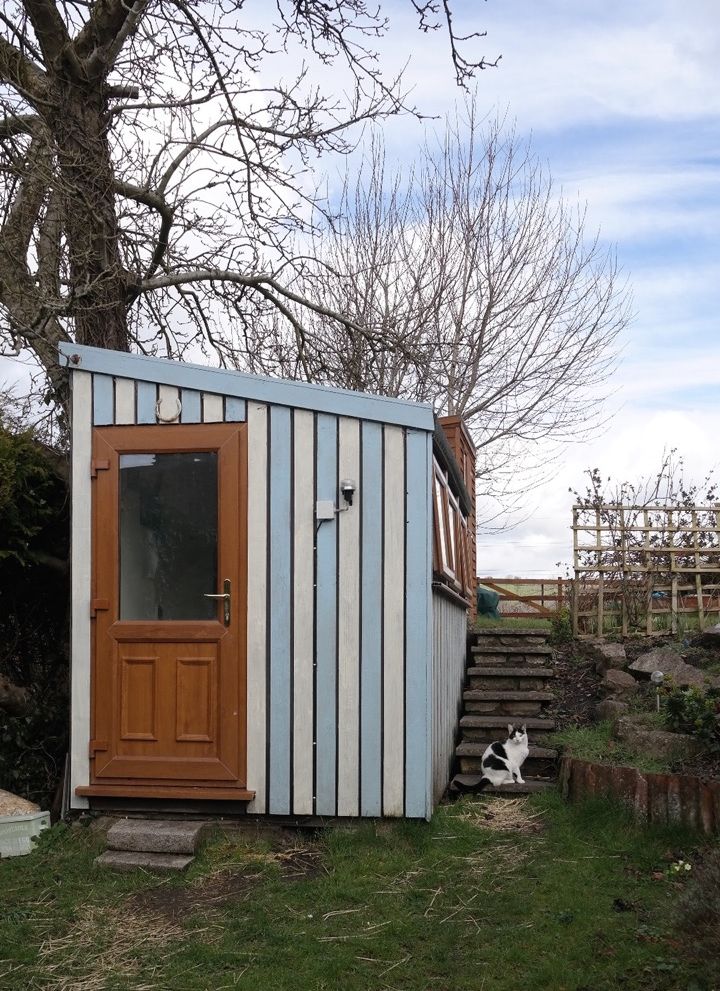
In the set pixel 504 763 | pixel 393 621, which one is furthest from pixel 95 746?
pixel 504 763

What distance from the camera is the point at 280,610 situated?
242 inches

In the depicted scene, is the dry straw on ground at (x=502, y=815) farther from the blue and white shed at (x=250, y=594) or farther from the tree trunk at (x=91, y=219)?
the tree trunk at (x=91, y=219)

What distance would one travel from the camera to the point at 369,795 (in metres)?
5.96

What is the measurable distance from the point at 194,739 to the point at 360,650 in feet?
3.82

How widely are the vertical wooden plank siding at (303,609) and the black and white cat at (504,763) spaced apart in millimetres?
1590

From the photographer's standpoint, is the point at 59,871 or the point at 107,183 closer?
the point at 59,871

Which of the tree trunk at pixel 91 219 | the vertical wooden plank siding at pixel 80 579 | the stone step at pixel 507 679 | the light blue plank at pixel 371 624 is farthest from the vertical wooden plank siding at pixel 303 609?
the stone step at pixel 507 679

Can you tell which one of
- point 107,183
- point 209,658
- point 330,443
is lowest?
point 209,658

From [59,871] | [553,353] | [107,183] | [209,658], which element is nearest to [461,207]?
[553,353]

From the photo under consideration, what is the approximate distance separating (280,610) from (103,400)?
1769 mm

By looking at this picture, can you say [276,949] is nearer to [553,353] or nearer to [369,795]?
[369,795]

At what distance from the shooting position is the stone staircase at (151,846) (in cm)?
563

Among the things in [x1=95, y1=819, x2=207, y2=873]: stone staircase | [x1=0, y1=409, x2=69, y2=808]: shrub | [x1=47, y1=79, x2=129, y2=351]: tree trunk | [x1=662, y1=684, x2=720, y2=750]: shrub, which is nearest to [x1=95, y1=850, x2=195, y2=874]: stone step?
[x1=95, y1=819, x2=207, y2=873]: stone staircase

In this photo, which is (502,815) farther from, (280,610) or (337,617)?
(280,610)
